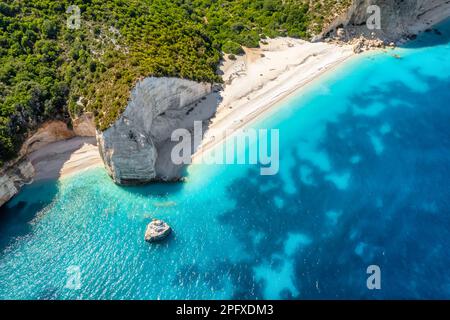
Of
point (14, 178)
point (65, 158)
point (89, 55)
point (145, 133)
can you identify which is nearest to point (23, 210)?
point (14, 178)

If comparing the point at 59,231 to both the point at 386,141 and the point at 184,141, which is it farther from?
the point at 386,141

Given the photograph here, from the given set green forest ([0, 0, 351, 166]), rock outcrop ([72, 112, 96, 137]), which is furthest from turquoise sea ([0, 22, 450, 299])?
green forest ([0, 0, 351, 166])

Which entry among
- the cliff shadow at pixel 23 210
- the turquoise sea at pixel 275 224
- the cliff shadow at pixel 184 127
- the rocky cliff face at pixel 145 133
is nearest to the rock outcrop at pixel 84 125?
the rocky cliff face at pixel 145 133

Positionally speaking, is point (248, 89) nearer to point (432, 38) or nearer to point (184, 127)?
point (184, 127)

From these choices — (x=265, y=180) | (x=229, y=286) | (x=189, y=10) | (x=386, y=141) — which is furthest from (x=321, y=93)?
(x=229, y=286)

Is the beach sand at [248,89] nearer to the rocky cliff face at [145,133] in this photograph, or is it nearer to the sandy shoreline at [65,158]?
the sandy shoreline at [65,158]

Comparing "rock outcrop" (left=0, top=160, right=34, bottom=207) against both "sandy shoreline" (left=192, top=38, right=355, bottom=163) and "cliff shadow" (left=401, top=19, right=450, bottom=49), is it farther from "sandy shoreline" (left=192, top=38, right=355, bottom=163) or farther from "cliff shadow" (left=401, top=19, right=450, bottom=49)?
"cliff shadow" (left=401, top=19, right=450, bottom=49)
